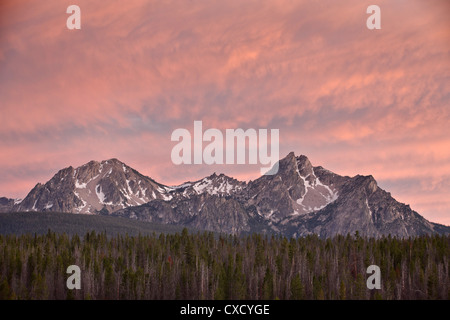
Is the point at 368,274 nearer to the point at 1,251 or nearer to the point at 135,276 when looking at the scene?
the point at 135,276

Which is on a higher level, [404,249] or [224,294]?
[404,249]

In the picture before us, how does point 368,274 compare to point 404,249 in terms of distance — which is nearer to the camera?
point 368,274

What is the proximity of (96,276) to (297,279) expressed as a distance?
219 ft

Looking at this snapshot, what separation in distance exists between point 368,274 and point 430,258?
2295 centimetres

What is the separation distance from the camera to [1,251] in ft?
624

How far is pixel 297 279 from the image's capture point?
447 feet
